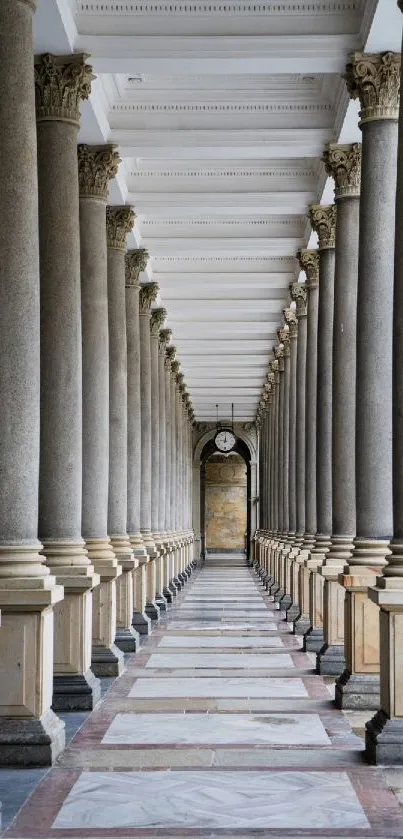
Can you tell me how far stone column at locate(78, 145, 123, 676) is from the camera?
1688 cm

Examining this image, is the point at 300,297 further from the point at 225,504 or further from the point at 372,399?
the point at 225,504

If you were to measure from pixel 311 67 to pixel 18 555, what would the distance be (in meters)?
8.71

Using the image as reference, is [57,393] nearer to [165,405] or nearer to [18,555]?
[18,555]

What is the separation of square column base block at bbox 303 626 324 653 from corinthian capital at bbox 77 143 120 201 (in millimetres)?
7871

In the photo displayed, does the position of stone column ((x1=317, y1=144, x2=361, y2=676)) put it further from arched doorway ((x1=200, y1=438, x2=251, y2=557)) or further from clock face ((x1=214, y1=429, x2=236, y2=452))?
arched doorway ((x1=200, y1=438, x2=251, y2=557))

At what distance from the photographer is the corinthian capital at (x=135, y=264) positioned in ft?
85.0

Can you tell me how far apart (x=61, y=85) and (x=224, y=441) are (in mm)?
41751

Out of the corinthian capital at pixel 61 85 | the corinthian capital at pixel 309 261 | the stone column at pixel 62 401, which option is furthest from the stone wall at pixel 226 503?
the stone column at pixel 62 401

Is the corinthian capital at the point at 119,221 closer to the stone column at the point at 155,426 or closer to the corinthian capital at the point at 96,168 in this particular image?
the corinthian capital at the point at 96,168

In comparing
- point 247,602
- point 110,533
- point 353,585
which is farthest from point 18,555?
point 247,602

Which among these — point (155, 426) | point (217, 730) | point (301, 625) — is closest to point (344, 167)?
point (301, 625)

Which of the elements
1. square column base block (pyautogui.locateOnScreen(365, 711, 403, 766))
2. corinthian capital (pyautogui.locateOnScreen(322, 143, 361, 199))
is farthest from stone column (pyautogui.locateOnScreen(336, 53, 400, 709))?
corinthian capital (pyautogui.locateOnScreen(322, 143, 361, 199))

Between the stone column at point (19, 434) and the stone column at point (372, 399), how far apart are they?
14.7 ft

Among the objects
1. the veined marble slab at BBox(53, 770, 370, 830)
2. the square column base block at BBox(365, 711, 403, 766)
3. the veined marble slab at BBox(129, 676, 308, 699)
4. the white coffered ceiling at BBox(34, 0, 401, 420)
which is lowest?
the veined marble slab at BBox(129, 676, 308, 699)
